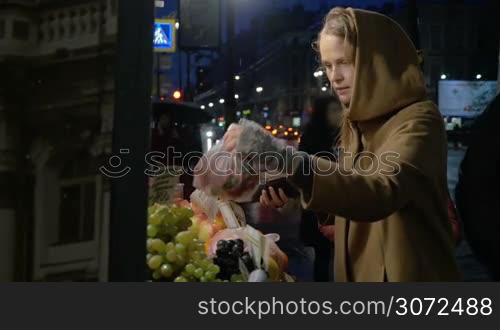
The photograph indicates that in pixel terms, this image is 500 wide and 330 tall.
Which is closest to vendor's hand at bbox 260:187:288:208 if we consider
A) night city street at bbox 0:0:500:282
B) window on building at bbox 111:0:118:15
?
night city street at bbox 0:0:500:282

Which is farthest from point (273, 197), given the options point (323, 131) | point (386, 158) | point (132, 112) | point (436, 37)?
point (436, 37)

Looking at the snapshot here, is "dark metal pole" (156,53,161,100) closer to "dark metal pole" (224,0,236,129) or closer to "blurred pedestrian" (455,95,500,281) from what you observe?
"dark metal pole" (224,0,236,129)

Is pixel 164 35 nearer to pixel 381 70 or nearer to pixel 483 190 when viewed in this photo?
pixel 381 70

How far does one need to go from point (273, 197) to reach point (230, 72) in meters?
0.42

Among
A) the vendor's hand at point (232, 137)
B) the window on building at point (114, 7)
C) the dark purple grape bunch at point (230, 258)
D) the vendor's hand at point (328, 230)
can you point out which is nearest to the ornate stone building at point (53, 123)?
the window on building at point (114, 7)

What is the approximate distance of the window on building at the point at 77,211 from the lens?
5.88 ft

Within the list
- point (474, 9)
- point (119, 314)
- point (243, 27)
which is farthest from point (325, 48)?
point (119, 314)

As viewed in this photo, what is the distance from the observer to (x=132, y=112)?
177cm

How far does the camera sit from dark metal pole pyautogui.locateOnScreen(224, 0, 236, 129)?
6.70ft

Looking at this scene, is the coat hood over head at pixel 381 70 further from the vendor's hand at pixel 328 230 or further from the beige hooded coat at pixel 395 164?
the vendor's hand at pixel 328 230

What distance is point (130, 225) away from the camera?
1802mm

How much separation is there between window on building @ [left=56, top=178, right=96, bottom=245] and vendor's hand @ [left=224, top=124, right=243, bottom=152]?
38 centimetres

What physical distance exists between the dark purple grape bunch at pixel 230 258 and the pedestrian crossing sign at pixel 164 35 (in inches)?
25.1

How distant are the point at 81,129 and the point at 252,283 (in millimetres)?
647
